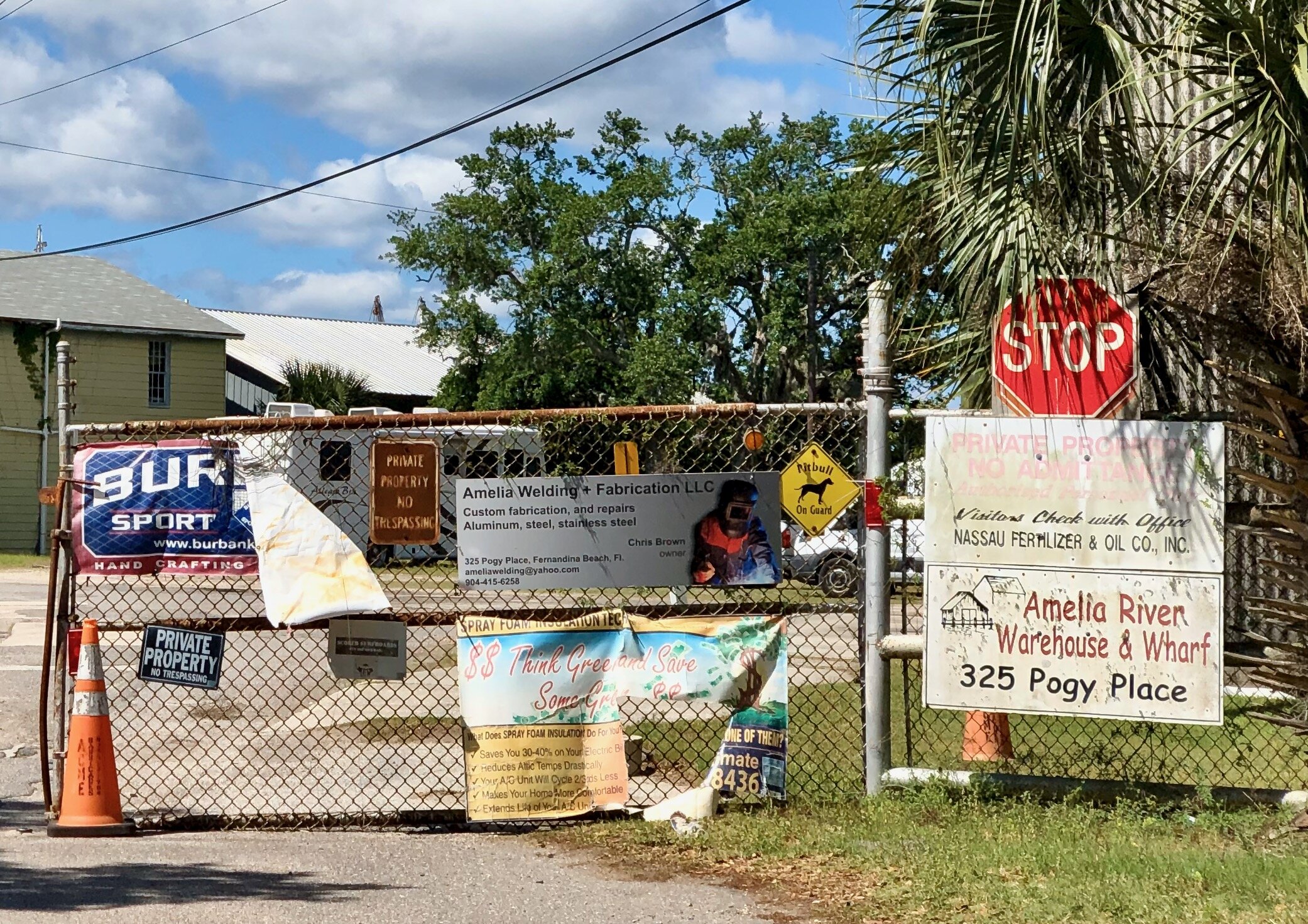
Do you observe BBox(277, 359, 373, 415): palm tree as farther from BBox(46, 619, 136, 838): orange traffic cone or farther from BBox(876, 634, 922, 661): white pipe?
BBox(876, 634, 922, 661): white pipe

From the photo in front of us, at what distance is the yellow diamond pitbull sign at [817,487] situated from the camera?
6309mm

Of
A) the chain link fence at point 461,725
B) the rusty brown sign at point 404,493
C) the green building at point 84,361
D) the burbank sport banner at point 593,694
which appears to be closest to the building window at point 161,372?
the green building at point 84,361

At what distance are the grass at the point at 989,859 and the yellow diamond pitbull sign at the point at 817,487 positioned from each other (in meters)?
1.36

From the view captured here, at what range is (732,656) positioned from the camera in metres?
6.45

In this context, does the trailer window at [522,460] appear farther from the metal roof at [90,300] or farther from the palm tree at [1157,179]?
the metal roof at [90,300]

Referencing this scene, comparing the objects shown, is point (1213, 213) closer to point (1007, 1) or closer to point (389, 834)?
point (1007, 1)

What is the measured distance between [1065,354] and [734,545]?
1.76 m

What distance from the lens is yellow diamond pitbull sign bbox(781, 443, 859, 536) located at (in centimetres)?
631

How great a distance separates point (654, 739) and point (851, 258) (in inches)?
136

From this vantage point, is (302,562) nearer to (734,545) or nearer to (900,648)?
(734,545)

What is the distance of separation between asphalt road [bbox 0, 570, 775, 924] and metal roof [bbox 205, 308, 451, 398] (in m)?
33.7

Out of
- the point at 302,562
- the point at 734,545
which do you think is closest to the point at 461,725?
the point at 302,562

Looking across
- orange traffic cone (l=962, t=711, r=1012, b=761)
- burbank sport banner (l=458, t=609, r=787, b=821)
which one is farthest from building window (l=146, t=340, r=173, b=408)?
burbank sport banner (l=458, t=609, r=787, b=821)

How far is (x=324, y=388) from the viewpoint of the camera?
3512cm
